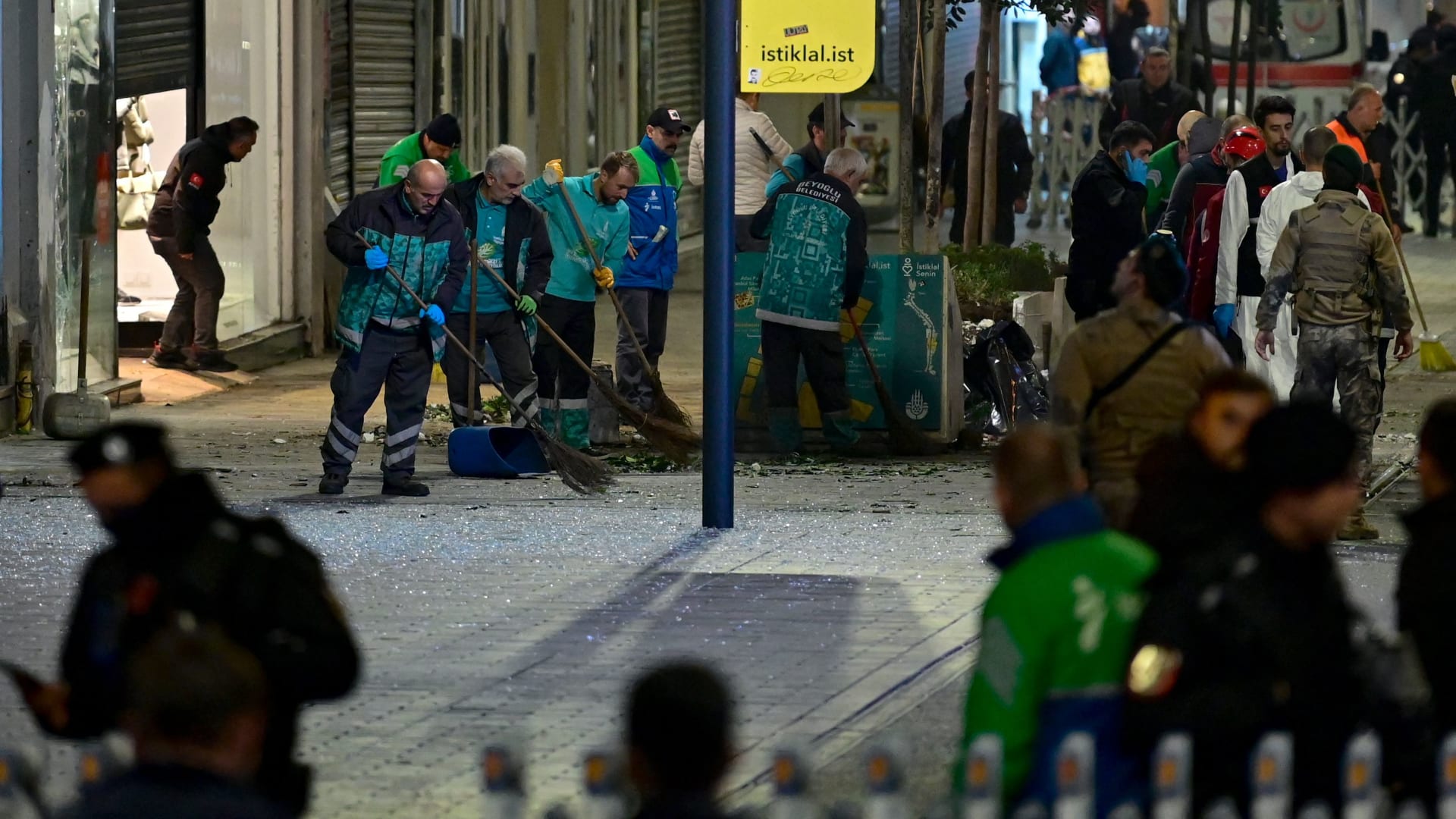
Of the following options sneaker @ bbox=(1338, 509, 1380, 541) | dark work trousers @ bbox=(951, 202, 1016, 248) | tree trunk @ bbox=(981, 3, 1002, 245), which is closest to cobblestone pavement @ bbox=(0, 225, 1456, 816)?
sneaker @ bbox=(1338, 509, 1380, 541)

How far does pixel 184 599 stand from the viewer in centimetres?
440

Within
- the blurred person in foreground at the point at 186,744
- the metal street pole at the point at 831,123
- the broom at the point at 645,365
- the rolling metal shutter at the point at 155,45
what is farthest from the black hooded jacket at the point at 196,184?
the blurred person in foreground at the point at 186,744

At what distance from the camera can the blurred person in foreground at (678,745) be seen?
3480 millimetres

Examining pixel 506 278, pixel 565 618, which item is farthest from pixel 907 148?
pixel 565 618

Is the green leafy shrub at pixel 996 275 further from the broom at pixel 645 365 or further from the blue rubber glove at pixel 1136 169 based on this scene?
the broom at pixel 645 365

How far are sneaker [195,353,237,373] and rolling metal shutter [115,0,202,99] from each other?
5.90ft

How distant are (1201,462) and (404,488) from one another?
696 centimetres

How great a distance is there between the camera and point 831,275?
521 inches

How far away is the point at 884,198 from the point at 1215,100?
17.5 ft

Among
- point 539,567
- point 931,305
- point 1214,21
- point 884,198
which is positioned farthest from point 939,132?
point 1214,21

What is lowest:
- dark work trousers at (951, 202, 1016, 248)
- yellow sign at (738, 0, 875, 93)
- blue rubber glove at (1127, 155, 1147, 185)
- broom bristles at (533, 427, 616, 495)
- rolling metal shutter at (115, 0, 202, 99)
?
broom bristles at (533, 427, 616, 495)

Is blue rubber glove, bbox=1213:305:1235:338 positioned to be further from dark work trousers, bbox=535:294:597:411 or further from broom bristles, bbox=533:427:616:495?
dark work trousers, bbox=535:294:597:411

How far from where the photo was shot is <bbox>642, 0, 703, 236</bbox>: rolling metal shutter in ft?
86.8

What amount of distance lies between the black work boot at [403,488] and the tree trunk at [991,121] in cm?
757
